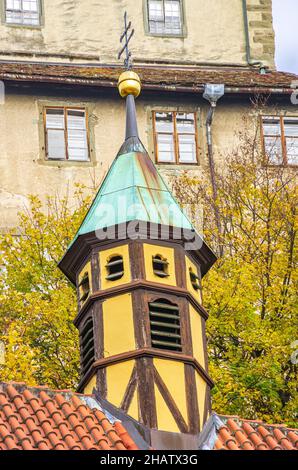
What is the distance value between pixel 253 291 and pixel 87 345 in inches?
302

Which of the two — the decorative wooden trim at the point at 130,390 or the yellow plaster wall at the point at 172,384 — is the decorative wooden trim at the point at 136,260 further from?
the decorative wooden trim at the point at 130,390

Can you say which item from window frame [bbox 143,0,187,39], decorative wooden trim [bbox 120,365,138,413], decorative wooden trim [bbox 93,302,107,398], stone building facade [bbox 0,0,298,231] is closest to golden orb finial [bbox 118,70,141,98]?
decorative wooden trim [bbox 93,302,107,398]

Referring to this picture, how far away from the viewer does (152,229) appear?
1040 inches

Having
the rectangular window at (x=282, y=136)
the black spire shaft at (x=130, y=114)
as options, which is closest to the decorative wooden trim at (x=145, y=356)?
the black spire shaft at (x=130, y=114)

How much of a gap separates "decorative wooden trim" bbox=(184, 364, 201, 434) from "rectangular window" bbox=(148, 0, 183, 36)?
69.5 feet

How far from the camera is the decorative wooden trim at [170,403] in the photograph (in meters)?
24.7

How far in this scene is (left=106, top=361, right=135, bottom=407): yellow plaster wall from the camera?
24.8 m

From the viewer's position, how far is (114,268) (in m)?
26.1

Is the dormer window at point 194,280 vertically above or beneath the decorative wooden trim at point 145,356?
above

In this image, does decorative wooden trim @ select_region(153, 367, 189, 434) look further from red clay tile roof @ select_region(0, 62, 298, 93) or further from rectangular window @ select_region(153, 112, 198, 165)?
red clay tile roof @ select_region(0, 62, 298, 93)

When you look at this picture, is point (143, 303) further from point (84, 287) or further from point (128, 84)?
point (128, 84)

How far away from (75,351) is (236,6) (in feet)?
54.4

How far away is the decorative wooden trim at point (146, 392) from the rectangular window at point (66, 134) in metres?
16.4

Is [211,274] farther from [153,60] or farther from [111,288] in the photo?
[153,60]
